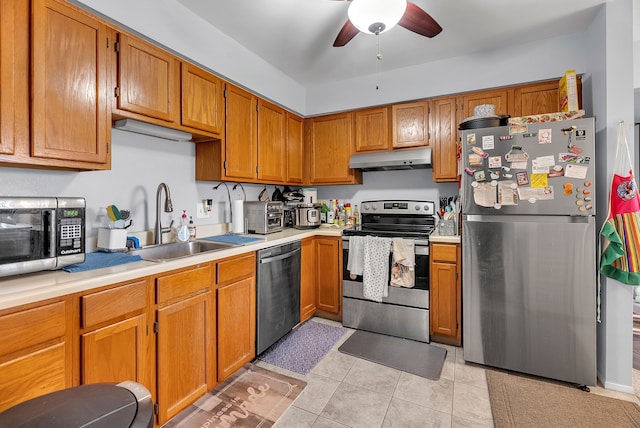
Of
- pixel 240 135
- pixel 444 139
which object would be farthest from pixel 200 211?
pixel 444 139

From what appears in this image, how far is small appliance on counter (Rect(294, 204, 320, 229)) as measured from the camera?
10.3 ft

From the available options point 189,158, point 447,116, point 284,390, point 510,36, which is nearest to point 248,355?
point 284,390

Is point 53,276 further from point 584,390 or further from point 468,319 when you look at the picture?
point 584,390

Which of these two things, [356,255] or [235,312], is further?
[356,255]

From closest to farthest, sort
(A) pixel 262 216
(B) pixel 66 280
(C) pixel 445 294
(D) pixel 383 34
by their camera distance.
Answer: (B) pixel 66 280 → (D) pixel 383 34 → (C) pixel 445 294 → (A) pixel 262 216

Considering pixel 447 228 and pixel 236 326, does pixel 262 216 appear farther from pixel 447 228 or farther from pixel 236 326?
pixel 447 228

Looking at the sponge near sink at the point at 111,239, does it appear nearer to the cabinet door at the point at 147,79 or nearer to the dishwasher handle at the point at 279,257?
the cabinet door at the point at 147,79

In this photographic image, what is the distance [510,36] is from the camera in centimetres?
247

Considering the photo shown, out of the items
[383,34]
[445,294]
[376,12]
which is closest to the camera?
[376,12]

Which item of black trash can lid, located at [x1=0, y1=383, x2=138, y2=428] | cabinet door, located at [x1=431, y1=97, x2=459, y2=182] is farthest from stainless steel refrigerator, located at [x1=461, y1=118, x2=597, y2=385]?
black trash can lid, located at [x1=0, y1=383, x2=138, y2=428]

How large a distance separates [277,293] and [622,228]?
238 cm

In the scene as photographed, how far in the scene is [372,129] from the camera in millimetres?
3211

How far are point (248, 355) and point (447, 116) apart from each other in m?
2.70

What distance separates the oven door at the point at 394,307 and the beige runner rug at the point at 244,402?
96 cm
